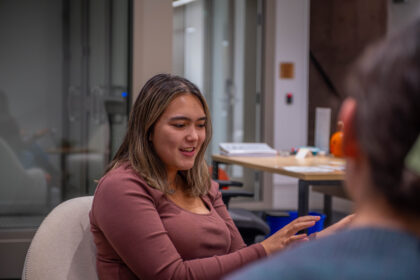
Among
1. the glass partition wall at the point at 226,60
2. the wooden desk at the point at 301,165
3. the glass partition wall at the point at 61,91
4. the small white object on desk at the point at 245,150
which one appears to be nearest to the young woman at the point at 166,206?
the wooden desk at the point at 301,165

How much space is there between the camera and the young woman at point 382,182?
484mm

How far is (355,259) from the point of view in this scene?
1.60ft

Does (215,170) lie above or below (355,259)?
below

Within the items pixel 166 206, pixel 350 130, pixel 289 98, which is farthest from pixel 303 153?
pixel 350 130

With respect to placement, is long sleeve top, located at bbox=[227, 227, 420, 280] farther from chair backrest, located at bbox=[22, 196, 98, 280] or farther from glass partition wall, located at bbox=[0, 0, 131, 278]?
glass partition wall, located at bbox=[0, 0, 131, 278]

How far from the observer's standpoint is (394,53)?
51cm

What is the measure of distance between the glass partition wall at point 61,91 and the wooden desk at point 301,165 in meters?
1.06

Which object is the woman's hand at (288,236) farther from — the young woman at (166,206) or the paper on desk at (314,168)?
the paper on desk at (314,168)

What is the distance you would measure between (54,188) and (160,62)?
1.30 meters

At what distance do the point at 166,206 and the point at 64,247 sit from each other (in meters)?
0.30

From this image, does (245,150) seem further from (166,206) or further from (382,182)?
(382,182)

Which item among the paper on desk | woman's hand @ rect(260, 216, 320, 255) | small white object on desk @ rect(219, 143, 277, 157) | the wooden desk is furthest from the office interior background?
woman's hand @ rect(260, 216, 320, 255)

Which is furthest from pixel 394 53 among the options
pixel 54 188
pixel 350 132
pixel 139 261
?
pixel 54 188

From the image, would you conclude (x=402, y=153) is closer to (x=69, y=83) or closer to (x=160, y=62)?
(x=160, y=62)
